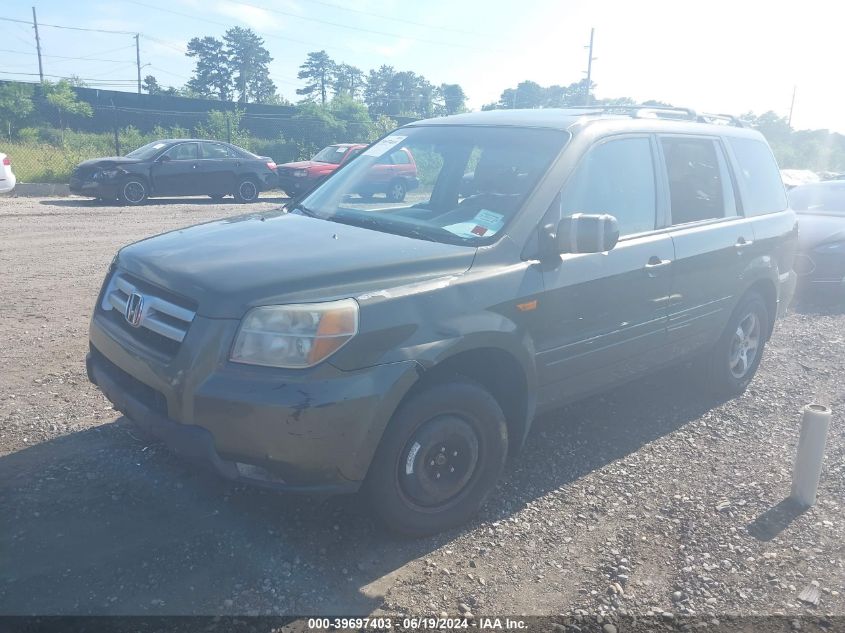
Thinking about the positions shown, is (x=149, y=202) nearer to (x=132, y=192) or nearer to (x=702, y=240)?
(x=132, y=192)

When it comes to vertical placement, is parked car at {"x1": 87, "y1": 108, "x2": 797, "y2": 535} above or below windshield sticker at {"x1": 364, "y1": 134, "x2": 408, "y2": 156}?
below

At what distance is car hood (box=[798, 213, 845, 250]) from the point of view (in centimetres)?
955

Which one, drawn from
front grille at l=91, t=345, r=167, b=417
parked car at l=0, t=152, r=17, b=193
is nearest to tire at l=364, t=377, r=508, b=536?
front grille at l=91, t=345, r=167, b=417

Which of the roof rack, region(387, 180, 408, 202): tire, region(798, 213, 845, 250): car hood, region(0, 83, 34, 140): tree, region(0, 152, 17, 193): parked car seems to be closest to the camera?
region(387, 180, 408, 202): tire

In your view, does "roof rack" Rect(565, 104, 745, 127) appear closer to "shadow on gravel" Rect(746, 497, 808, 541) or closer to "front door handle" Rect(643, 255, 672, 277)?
"front door handle" Rect(643, 255, 672, 277)

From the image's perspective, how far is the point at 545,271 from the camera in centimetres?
381

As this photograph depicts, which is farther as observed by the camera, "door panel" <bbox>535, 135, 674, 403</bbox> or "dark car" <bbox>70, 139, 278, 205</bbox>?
"dark car" <bbox>70, 139, 278, 205</bbox>

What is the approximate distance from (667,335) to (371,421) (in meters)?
2.48

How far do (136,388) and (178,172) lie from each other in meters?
15.2

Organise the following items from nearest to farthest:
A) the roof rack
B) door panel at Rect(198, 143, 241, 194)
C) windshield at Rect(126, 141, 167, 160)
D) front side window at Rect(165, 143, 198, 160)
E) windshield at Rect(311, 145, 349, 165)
Result: 1. the roof rack
2. windshield at Rect(126, 141, 167, 160)
3. front side window at Rect(165, 143, 198, 160)
4. door panel at Rect(198, 143, 241, 194)
5. windshield at Rect(311, 145, 349, 165)

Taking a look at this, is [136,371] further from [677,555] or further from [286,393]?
[677,555]

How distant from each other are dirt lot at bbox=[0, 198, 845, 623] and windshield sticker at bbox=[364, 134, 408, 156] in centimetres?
212

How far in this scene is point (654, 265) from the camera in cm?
447

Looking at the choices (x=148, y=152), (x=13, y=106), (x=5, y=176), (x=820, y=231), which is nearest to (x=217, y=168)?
(x=148, y=152)
